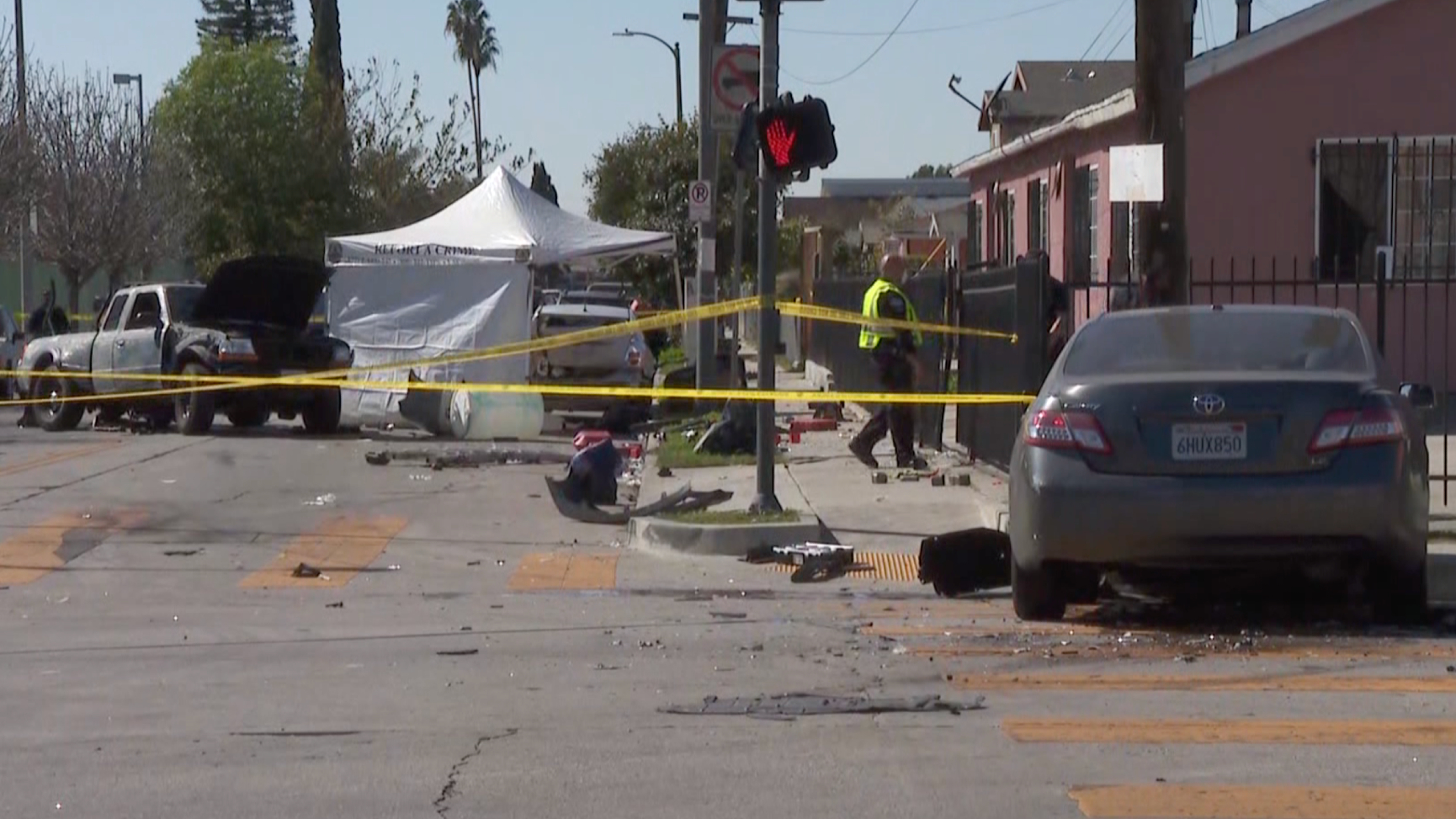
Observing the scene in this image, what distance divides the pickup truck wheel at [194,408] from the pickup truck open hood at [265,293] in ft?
1.95

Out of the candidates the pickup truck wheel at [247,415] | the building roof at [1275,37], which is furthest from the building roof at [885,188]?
the building roof at [1275,37]

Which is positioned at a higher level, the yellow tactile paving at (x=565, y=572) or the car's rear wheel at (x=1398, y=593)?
the car's rear wheel at (x=1398, y=593)

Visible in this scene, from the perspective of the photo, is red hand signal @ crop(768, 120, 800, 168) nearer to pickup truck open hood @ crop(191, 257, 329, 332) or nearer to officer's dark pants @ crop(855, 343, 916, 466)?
officer's dark pants @ crop(855, 343, 916, 466)

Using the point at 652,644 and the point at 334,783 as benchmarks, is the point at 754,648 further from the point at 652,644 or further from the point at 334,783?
the point at 334,783

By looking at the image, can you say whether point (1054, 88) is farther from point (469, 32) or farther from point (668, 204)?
point (469, 32)

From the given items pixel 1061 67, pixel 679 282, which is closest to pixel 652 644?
pixel 679 282

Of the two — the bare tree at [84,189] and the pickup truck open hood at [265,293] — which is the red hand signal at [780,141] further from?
the bare tree at [84,189]

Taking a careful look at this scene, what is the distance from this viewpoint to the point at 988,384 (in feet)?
52.7

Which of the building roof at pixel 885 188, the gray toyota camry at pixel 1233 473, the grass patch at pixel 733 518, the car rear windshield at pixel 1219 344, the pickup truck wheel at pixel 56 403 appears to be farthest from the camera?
the building roof at pixel 885 188

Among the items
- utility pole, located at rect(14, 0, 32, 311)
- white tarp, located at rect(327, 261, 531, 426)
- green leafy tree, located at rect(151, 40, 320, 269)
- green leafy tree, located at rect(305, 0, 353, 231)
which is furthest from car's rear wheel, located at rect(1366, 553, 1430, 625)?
green leafy tree, located at rect(305, 0, 353, 231)

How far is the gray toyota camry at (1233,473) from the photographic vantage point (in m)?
8.82

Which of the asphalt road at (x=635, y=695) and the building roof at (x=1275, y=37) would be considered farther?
the building roof at (x=1275, y=37)

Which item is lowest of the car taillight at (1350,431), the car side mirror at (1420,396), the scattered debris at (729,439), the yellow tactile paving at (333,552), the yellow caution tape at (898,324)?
the yellow tactile paving at (333,552)

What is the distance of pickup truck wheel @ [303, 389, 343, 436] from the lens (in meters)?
23.1
